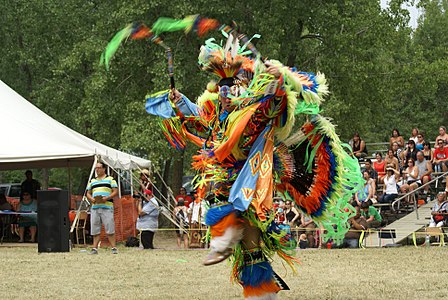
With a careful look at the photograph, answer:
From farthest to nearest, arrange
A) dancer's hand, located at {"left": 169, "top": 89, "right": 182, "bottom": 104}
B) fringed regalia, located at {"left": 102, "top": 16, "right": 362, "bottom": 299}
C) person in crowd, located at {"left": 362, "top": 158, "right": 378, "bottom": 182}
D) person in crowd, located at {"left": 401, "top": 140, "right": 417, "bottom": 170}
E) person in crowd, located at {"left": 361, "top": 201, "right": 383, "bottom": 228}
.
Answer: person in crowd, located at {"left": 401, "top": 140, "right": 417, "bottom": 170}
person in crowd, located at {"left": 362, "top": 158, "right": 378, "bottom": 182}
person in crowd, located at {"left": 361, "top": 201, "right": 383, "bottom": 228}
dancer's hand, located at {"left": 169, "top": 89, "right": 182, "bottom": 104}
fringed regalia, located at {"left": 102, "top": 16, "right": 362, "bottom": 299}

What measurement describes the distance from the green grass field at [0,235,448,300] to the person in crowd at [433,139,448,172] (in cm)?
363

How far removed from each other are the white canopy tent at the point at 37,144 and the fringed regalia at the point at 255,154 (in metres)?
8.25

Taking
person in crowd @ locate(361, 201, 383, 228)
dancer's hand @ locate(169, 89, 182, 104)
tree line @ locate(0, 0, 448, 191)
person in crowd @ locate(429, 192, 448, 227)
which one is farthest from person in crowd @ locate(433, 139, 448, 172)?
dancer's hand @ locate(169, 89, 182, 104)

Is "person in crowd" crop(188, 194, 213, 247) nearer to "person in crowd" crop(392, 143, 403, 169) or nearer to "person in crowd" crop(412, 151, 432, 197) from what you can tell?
"person in crowd" crop(412, 151, 432, 197)

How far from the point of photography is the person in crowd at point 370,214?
1463 cm

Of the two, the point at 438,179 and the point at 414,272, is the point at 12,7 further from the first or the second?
the point at 414,272

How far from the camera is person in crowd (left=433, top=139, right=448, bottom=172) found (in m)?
16.3

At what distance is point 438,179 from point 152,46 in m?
8.18

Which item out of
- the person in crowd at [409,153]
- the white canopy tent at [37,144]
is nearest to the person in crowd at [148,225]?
the white canopy tent at [37,144]

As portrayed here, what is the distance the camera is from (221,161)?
6.80 m

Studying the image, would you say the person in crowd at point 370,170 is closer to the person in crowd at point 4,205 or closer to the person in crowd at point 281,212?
the person in crowd at point 281,212

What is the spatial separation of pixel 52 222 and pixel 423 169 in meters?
7.02

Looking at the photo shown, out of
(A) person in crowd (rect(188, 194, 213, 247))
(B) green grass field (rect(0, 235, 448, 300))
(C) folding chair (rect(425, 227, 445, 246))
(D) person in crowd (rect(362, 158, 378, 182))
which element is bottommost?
(B) green grass field (rect(0, 235, 448, 300))

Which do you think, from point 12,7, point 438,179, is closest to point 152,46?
point 12,7
